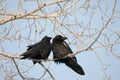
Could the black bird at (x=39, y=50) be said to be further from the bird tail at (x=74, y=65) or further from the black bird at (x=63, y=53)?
the bird tail at (x=74, y=65)

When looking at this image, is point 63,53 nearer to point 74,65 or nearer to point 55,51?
point 55,51

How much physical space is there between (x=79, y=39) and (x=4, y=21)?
1.41m

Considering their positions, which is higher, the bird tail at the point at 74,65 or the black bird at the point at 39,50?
the black bird at the point at 39,50

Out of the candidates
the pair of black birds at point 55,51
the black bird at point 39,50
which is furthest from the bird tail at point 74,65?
the black bird at point 39,50

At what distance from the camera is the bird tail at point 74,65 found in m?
5.76

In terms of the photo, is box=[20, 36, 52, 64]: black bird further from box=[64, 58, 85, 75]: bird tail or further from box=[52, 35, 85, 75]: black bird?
box=[64, 58, 85, 75]: bird tail

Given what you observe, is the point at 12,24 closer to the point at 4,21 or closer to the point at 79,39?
the point at 4,21

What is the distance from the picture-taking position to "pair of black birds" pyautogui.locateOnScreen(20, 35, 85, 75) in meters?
5.83

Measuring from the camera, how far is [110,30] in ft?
14.5

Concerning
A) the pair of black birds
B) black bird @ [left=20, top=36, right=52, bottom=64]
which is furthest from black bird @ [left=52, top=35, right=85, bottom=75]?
black bird @ [left=20, top=36, right=52, bottom=64]

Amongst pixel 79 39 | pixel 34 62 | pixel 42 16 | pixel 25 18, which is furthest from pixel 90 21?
pixel 34 62

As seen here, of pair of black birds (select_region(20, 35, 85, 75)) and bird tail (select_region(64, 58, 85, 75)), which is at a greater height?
pair of black birds (select_region(20, 35, 85, 75))

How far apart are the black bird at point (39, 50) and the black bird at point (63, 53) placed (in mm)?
165

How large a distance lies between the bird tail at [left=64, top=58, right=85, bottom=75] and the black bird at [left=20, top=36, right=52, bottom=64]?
1.67 ft
